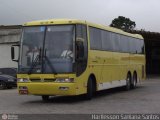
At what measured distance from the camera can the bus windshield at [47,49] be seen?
18844 mm

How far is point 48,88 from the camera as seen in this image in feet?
61.6

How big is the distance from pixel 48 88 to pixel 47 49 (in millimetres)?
1514

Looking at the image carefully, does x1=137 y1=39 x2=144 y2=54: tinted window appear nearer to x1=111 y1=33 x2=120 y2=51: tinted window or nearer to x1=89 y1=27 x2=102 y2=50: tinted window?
x1=111 y1=33 x2=120 y2=51: tinted window

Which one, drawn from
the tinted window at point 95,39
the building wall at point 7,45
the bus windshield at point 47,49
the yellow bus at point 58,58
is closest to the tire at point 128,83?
the tinted window at point 95,39

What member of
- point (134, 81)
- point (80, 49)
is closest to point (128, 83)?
point (134, 81)

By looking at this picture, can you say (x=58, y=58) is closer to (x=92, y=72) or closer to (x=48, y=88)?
(x=48, y=88)

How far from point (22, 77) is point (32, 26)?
81.6 inches

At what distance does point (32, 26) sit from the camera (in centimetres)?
1986

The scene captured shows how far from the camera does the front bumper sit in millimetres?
18569

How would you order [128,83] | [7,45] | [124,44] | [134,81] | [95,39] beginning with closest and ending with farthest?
[95,39], [124,44], [128,83], [134,81], [7,45]

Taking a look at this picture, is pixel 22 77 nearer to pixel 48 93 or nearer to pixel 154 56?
pixel 48 93

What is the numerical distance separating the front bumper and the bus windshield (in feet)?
1.63

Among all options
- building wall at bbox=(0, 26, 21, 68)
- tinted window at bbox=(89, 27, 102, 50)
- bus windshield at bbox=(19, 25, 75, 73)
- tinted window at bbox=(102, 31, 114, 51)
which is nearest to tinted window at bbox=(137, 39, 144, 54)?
tinted window at bbox=(102, 31, 114, 51)

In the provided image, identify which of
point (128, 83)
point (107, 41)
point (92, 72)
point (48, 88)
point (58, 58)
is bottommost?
point (128, 83)
